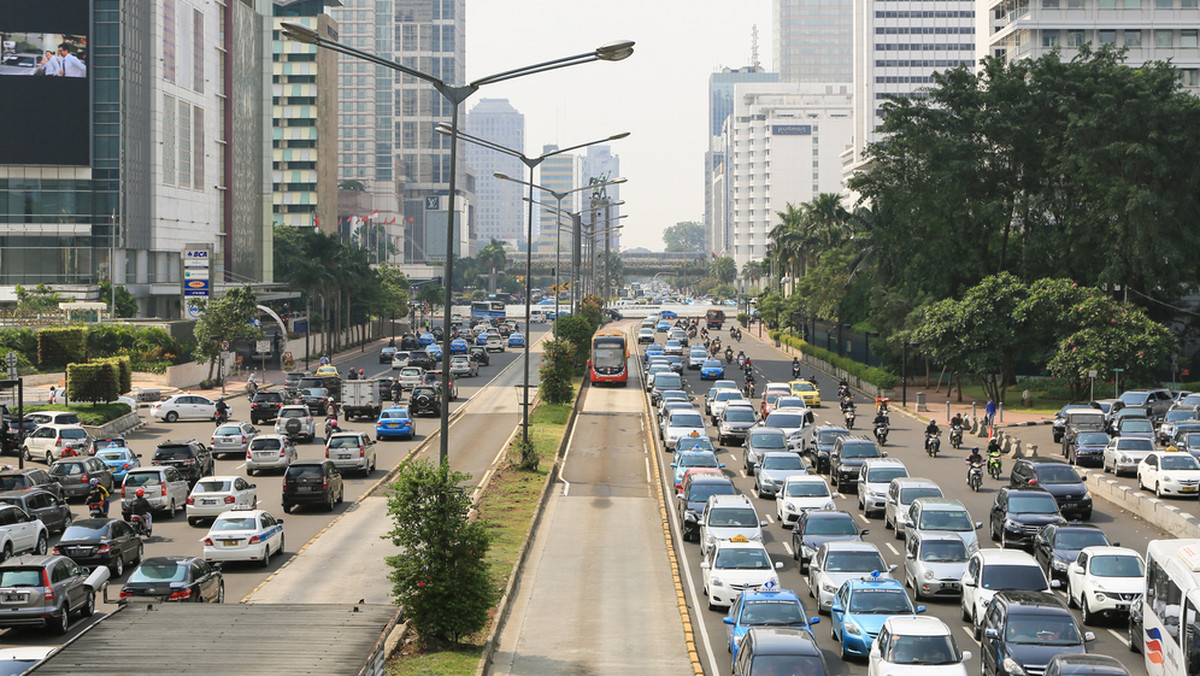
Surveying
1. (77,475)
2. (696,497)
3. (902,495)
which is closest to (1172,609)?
(902,495)

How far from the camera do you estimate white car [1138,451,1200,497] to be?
38.2 m

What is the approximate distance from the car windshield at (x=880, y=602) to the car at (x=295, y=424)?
115ft

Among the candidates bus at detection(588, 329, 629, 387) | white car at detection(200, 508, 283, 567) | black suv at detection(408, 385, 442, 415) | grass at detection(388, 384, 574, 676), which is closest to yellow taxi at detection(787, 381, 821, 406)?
grass at detection(388, 384, 574, 676)

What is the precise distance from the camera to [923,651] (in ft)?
63.7

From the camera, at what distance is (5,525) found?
99.2ft

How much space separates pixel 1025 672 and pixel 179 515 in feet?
88.3

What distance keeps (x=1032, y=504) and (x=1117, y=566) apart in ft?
25.3

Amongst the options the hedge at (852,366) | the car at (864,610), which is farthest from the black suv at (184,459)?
the hedge at (852,366)

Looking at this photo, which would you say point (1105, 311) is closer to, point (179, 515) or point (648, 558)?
point (648, 558)

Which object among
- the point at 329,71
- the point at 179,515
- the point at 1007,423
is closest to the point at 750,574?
the point at 179,515

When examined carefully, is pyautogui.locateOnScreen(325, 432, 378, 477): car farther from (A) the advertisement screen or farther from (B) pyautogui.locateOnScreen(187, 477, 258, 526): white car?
(A) the advertisement screen

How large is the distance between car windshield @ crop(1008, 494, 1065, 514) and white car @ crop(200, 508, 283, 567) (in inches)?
725

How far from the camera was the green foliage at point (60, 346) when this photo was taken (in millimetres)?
79250

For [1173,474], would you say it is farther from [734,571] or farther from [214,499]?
[214,499]
